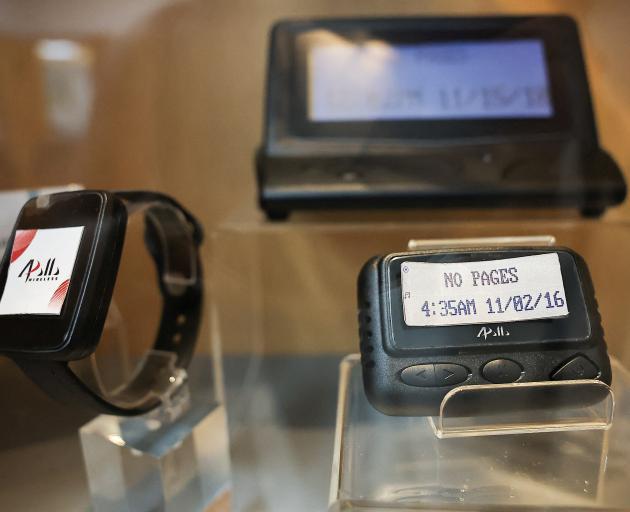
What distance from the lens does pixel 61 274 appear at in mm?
→ 416

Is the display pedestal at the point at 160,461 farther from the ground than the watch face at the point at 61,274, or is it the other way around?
the watch face at the point at 61,274

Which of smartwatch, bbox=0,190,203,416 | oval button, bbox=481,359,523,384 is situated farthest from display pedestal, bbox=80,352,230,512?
oval button, bbox=481,359,523,384

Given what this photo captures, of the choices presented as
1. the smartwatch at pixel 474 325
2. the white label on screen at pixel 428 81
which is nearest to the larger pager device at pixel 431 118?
the white label on screen at pixel 428 81

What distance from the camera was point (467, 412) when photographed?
0.39 meters

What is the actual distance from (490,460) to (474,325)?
0.33ft

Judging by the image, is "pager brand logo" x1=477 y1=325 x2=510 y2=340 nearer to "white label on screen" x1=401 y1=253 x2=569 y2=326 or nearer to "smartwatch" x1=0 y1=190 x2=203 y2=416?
"white label on screen" x1=401 y1=253 x2=569 y2=326

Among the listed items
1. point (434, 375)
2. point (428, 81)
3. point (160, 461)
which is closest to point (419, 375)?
point (434, 375)

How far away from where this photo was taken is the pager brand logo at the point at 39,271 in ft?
1.38

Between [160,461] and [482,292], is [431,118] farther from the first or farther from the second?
[160,461]

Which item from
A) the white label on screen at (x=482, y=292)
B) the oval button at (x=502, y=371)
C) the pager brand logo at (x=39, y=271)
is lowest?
the oval button at (x=502, y=371)

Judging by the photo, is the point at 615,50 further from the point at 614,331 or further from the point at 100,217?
the point at 100,217

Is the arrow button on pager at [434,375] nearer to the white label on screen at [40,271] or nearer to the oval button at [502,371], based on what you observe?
the oval button at [502,371]

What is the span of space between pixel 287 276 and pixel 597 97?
1.42 feet

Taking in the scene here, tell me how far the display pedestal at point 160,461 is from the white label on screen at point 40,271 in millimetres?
141
